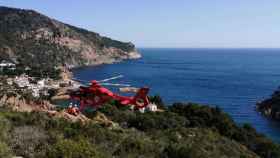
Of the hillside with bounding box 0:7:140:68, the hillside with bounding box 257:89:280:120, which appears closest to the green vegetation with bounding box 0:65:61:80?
the hillside with bounding box 0:7:140:68

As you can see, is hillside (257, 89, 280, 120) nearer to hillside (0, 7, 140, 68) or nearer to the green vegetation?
the green vegetation

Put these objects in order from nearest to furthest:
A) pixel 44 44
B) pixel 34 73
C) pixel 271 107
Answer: pixel 271 107 < pixel 34 73 < pixel 44 44

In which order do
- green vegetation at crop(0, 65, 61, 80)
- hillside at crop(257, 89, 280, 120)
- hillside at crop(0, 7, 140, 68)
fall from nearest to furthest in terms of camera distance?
hillside at crop(257, 89, 280, 120), green vegetation at crop(0, 65, 61, 80), hillside at crop(0, 7, 140, 68)

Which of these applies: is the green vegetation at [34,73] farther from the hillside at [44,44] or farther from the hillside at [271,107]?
the hillside at [271,107]

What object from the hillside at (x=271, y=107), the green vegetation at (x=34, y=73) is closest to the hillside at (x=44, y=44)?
the green vegetation at (x=34, y=73)

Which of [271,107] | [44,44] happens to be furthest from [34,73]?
[44,44]

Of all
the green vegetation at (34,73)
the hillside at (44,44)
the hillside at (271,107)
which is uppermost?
the hillside at (44,44)

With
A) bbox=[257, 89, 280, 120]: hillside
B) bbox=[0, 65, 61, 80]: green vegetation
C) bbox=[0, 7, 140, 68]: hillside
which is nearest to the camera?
bbox=[257, 89, 280, 120]: hillside

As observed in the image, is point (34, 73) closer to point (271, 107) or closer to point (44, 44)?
point (271, 107)
